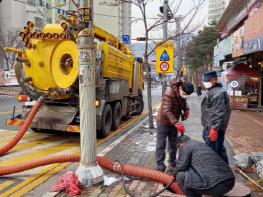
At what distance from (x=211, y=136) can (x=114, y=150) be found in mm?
3352

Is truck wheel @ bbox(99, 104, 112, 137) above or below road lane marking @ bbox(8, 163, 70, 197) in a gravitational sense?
above

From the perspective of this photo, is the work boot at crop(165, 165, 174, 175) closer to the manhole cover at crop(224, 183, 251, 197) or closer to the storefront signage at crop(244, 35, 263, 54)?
the manhole cover at crop(224, 183, 251, 197)

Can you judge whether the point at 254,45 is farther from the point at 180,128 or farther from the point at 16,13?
the point at 16,13

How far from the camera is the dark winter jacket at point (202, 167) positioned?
4488 millimetres

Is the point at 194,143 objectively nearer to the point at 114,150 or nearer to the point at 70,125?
the point at 114,150

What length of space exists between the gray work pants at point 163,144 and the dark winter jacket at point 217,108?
0.74 meters

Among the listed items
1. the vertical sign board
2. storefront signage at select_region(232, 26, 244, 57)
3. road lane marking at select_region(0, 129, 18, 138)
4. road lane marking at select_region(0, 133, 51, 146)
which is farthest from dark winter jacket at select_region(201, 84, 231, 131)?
storefront signage at select_region(232, 26, 244, 57)

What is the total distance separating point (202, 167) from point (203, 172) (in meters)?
0.06

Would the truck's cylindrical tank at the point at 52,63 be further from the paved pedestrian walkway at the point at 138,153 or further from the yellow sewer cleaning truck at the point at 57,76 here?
the paved pedestrian walkway at the point at 138,153

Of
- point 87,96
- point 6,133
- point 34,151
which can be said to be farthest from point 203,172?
point 6,133

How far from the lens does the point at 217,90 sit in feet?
20.4

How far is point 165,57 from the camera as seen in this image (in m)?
13.0

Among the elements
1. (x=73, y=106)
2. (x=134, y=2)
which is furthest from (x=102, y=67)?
(x=134, y=2)

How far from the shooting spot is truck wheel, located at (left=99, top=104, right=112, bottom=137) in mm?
10328
